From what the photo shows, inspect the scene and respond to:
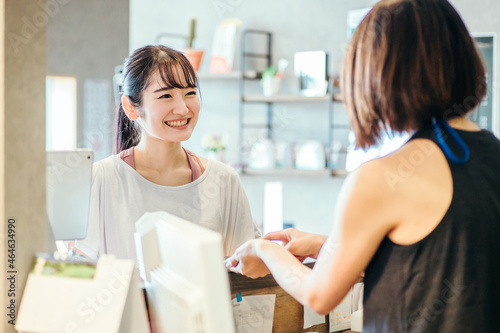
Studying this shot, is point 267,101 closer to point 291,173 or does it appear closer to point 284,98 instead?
point 284,98

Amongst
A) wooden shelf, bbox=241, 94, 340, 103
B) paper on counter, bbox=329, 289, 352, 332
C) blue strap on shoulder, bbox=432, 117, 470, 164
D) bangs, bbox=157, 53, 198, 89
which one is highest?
wooden shelf, bbox=241, 94, 340, 103

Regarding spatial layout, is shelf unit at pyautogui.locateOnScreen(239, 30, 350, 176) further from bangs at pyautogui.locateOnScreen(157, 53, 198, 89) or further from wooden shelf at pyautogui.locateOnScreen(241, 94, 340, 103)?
bangs at pyautogui.locateOnScreen(157, 53, 198, 89)

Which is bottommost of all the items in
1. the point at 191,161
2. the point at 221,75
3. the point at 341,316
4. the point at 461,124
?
the point at 341,316

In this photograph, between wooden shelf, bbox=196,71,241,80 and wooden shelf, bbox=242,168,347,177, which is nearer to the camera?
wooden shelf, bbox=242,168,347,177

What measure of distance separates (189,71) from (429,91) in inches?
38.8

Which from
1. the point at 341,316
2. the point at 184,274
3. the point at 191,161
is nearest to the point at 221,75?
the point at 191,161

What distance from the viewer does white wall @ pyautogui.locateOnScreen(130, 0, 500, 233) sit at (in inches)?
160

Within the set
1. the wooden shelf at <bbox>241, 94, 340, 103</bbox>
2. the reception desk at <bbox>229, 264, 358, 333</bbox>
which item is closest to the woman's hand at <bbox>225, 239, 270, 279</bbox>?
the reception desk at <bbox>229, 264, 358, 333</bbox>

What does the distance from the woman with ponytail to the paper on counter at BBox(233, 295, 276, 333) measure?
1.60 ft

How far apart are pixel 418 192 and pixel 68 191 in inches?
28.3

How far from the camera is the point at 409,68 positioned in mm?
901

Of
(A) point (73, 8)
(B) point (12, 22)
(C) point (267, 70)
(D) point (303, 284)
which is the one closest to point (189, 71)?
(B) point (12, 22)

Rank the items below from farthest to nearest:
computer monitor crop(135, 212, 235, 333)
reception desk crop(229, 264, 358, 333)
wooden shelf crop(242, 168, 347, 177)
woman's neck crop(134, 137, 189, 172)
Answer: wooden shelf crop(242, 168, 347, 177) → woman's neck crop(134, 137, 189, 172) → reception desk crop(229, 264, 358, 333) → computer monitor crop(135, 212, 235, 333)

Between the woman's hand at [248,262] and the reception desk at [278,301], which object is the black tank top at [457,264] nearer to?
the woman's hand at [248,262]
